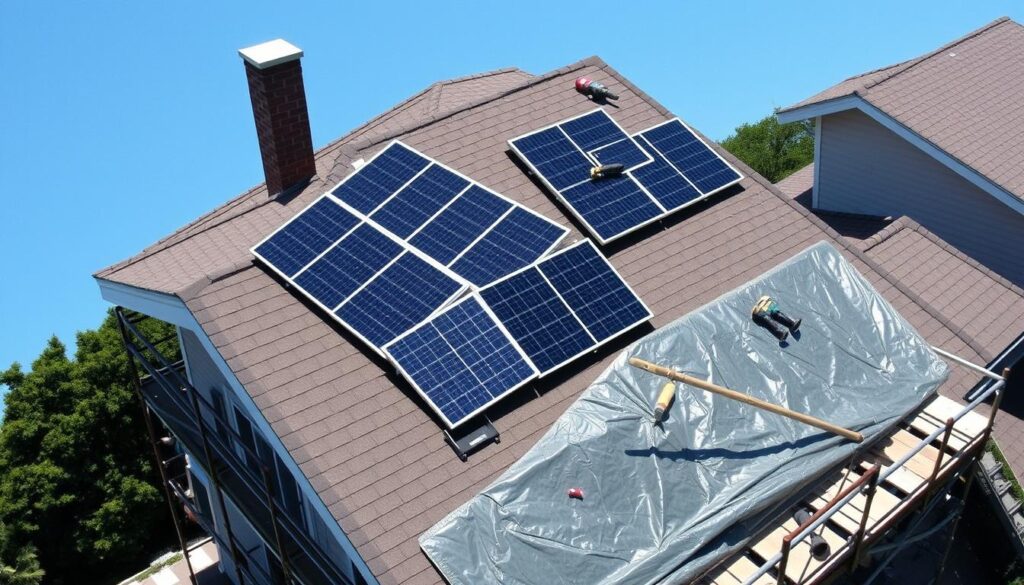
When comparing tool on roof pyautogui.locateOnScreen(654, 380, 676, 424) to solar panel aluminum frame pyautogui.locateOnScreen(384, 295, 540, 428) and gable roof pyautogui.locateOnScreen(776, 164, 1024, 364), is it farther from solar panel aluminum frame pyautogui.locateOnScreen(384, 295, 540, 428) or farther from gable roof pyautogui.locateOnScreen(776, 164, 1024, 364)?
gable roof pyautogui.locateOnScreen(776, 164, 1024, 364)

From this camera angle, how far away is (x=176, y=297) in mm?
17391

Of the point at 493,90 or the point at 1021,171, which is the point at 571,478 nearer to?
the point at 493,90

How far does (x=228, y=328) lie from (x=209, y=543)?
12237mm

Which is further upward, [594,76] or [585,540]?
[594,76]

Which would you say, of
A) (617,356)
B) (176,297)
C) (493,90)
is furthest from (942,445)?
(493,90)


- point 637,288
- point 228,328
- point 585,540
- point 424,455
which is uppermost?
point 228,328

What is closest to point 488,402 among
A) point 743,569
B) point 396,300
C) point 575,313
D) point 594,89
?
point 575,313

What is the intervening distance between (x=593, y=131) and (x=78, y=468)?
16687 mm

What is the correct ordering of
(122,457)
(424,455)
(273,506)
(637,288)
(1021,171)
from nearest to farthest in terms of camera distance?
(424,455) < (273,506) < (637,288) < (1021,171) < (122,457)

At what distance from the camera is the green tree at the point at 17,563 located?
25.3 m

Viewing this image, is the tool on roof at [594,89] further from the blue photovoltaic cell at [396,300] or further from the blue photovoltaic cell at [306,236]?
the blue photovoltaic cell at [396,300]

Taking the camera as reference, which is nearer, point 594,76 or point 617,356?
point 617,356

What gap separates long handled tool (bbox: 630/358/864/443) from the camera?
16.0 meters

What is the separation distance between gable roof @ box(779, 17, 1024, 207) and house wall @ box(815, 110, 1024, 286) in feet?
2.74
